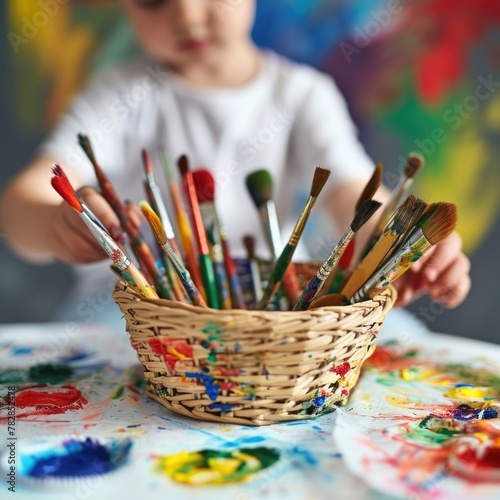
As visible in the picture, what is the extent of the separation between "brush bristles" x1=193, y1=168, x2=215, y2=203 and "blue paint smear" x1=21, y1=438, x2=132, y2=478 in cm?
22

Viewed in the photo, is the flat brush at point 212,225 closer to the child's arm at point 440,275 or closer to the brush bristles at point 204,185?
the brush bristles at point 204,185

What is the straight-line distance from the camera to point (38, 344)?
24.7 inches

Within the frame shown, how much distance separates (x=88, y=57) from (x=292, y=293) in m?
0.45

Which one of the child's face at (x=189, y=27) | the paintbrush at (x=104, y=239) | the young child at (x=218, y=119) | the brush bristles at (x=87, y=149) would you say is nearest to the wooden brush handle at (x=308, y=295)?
the paintbrush at (x=104, y=239)

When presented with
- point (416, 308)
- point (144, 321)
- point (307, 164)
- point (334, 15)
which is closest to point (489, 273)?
point (416, 308)

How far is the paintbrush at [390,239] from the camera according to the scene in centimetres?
44

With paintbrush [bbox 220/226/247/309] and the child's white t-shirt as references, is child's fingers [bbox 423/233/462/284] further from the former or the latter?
the child's white t-shirt

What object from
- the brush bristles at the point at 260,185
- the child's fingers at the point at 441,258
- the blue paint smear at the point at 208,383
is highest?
the brush bristles at the point at 260,185

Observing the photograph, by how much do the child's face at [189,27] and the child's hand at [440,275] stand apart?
0.39m

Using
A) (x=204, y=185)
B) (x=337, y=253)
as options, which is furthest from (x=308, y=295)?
(x=204, y=185)

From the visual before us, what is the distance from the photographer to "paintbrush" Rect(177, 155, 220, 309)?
1.74ft

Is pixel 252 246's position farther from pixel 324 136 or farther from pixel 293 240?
pixel 324 136

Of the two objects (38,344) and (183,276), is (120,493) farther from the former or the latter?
(38,344)

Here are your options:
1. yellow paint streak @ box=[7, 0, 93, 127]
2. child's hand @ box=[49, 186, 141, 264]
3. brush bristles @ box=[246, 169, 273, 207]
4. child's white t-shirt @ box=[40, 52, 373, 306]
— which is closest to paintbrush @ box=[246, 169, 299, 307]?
brush bristles @ box=[246, 169, 273, 207]
